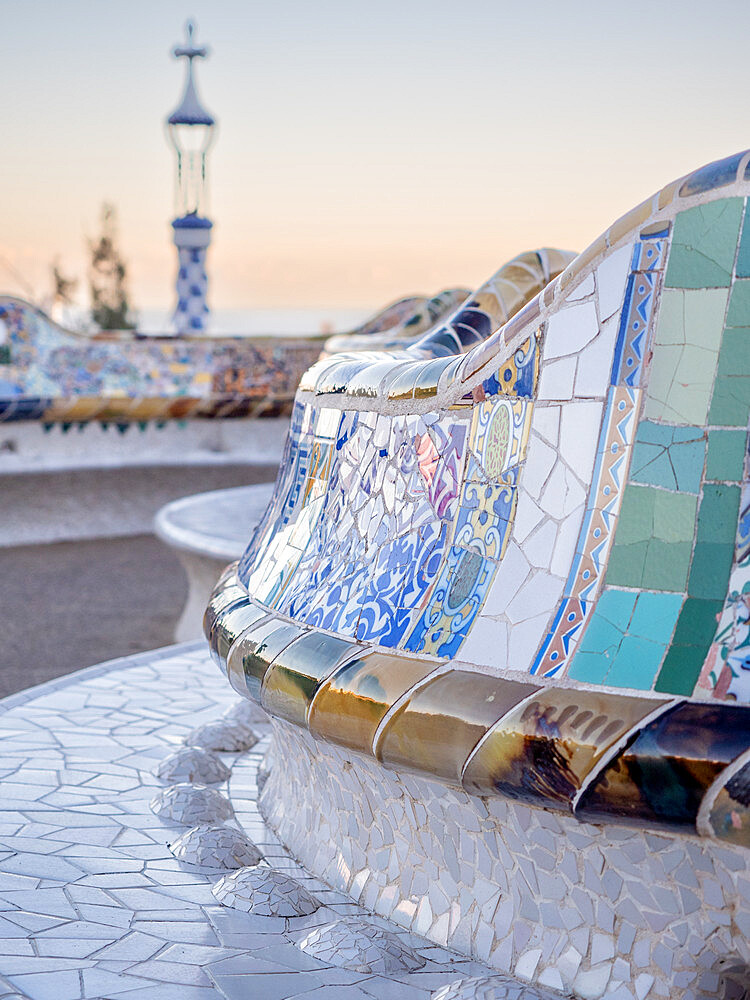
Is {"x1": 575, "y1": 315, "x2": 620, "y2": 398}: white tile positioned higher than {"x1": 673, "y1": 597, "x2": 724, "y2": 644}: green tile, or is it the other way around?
{"x1": 575, "y1": 315, "x2": 620, "y2": 398}: white tile

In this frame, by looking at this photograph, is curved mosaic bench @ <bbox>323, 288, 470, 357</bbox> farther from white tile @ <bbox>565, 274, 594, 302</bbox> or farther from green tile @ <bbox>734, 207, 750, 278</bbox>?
green tile @ <bbox>734, 207, 750, 278</bbox>

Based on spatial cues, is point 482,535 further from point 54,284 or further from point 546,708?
point 54,284

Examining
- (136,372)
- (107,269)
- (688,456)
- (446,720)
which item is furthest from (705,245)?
(107,269)

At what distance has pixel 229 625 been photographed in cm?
277

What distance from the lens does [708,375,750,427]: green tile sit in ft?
6.26

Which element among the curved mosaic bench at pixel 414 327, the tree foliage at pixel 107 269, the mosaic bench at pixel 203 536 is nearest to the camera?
the curved mosaic bench at pixel 414 327

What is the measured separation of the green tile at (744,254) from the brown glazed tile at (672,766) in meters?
0.63

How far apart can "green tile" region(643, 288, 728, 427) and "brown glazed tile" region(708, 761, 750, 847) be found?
0.53 meters

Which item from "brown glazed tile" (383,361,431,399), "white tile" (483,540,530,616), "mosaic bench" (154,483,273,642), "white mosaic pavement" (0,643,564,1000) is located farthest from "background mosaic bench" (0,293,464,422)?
"white tile" (483,540,530,616)

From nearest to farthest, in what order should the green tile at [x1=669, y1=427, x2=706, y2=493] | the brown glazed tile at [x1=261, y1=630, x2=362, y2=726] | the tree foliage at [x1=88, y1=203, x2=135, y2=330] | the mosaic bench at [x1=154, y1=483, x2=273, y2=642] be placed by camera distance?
the green tile at [x1=669, y1=427, x2=706, y2=493] < the brown glazed tile at [x1=261, y1=630, x2=362, y2=726] < the mosaic bench at [x1=154, y1=483, x2=273, y2=642] < the tree foliage at [x1=88, y1=203, x2=135, y2=330]

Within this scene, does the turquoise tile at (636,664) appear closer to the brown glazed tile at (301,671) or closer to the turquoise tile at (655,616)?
the turquoise tile at (655,616)


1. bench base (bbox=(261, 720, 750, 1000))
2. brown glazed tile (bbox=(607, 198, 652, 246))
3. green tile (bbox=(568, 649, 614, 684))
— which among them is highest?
brown glazed tile (bbox=(607, 198, 652, 246))

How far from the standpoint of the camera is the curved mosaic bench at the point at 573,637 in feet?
6.06

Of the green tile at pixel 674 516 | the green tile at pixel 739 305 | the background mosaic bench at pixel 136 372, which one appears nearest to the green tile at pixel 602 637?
the green tile at pixel 674 516
